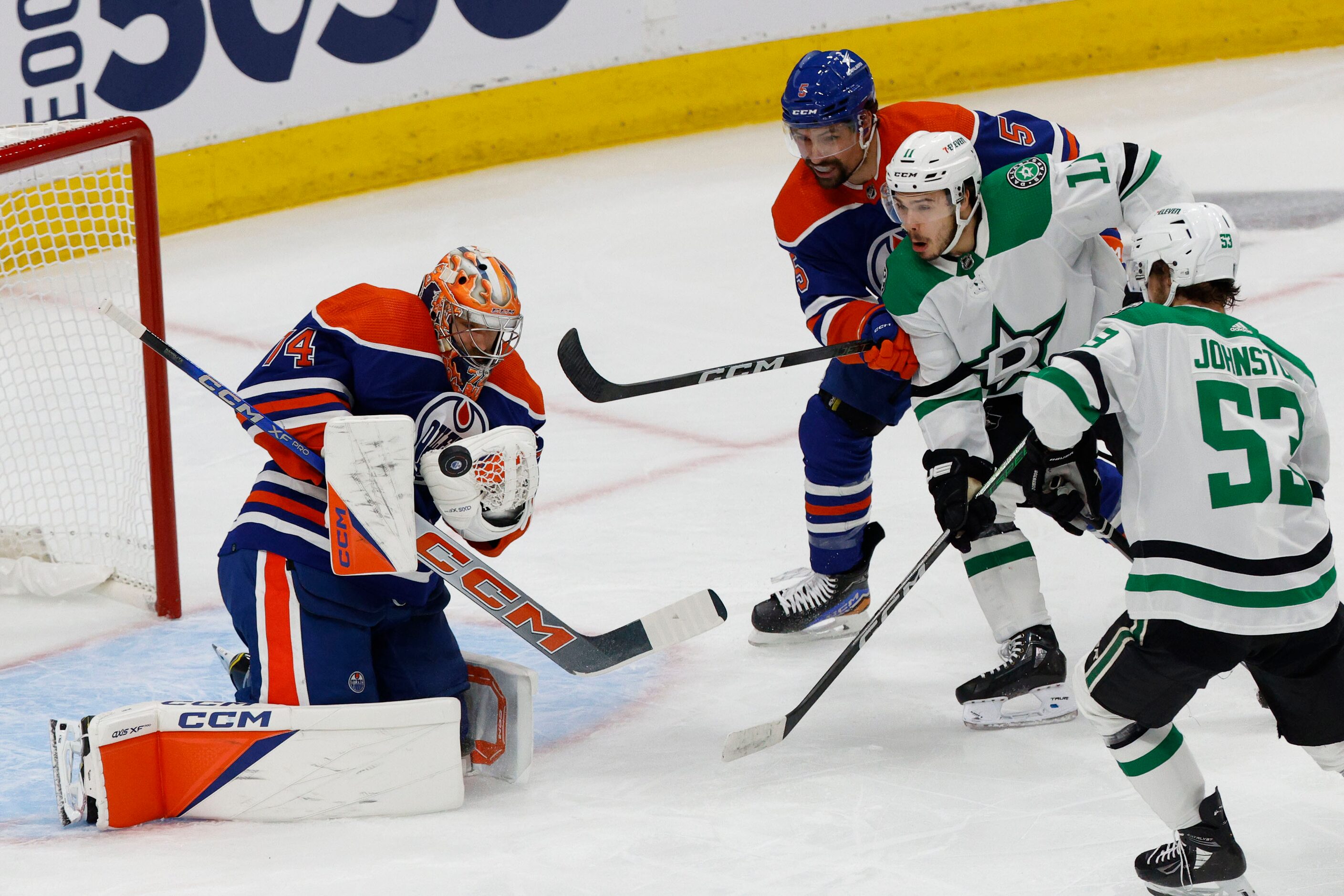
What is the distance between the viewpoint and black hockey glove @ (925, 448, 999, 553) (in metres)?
2.53

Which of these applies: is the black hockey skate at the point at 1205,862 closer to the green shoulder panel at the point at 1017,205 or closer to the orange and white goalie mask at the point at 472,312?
the green shoulder panel at the point at 1017,205

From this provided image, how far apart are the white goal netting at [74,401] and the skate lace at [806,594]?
1362mm

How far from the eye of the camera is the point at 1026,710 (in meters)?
2.71

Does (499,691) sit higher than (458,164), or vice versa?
(458,164)

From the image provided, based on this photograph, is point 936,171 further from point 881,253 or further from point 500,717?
point 500,717

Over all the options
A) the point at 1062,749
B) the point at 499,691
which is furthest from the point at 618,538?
the point at 1062,749

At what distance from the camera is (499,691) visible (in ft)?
8.61

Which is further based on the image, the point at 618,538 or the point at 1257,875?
the point at 618,538

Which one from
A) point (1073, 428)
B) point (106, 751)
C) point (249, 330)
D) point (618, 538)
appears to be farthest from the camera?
point (249, 330)

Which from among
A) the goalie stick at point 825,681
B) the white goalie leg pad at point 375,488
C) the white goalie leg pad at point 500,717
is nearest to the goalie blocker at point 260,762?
the white goalie leg pad at point 500,717

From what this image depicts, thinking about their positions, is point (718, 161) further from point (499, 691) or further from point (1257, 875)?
point (1257, 875)

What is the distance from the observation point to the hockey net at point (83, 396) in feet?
10.9

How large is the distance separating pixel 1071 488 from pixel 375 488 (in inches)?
45.5

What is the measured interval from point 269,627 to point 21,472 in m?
1.74
